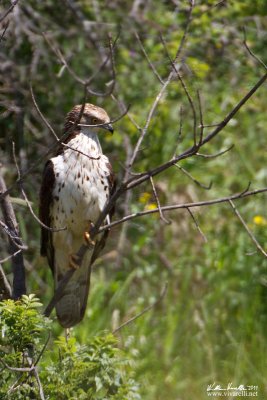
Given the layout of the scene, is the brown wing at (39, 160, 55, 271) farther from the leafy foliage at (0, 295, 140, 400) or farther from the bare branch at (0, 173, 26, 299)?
the leafy foliage at (0, 295, 140, 400)

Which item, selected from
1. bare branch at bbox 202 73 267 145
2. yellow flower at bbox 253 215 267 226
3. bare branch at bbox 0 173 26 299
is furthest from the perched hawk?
yellow flower at bbox 253 215 267 226

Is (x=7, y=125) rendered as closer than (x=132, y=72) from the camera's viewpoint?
Yes

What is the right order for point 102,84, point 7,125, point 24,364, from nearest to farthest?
point 24,364, point 7,125, point 102,84

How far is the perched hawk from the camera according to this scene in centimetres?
474

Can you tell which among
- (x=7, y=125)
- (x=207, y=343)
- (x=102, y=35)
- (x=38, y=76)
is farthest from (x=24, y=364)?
(x=102, y=35)

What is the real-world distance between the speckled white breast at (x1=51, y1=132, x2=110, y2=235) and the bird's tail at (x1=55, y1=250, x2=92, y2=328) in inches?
14.6

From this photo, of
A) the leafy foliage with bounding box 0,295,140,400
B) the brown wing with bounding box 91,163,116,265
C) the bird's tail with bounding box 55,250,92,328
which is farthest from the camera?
the bird's tail with bounding box 55,250,92,328

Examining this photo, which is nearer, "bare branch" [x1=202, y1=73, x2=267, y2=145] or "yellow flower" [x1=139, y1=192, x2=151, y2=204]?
"bare branch" [x1=202, y1=73, x2=267, y2=145]

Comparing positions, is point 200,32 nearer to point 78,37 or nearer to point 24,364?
point 78,37

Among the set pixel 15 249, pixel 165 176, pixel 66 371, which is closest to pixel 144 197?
pixel 165 176

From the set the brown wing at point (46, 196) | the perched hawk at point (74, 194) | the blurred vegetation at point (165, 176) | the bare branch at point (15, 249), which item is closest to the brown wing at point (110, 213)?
the perched hawk at point (74, 194)

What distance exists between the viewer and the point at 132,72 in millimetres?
7297

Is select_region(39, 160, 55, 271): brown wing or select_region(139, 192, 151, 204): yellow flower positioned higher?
select_region(39, 160, 55, 271): brown wing

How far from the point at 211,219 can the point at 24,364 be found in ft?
10.9
